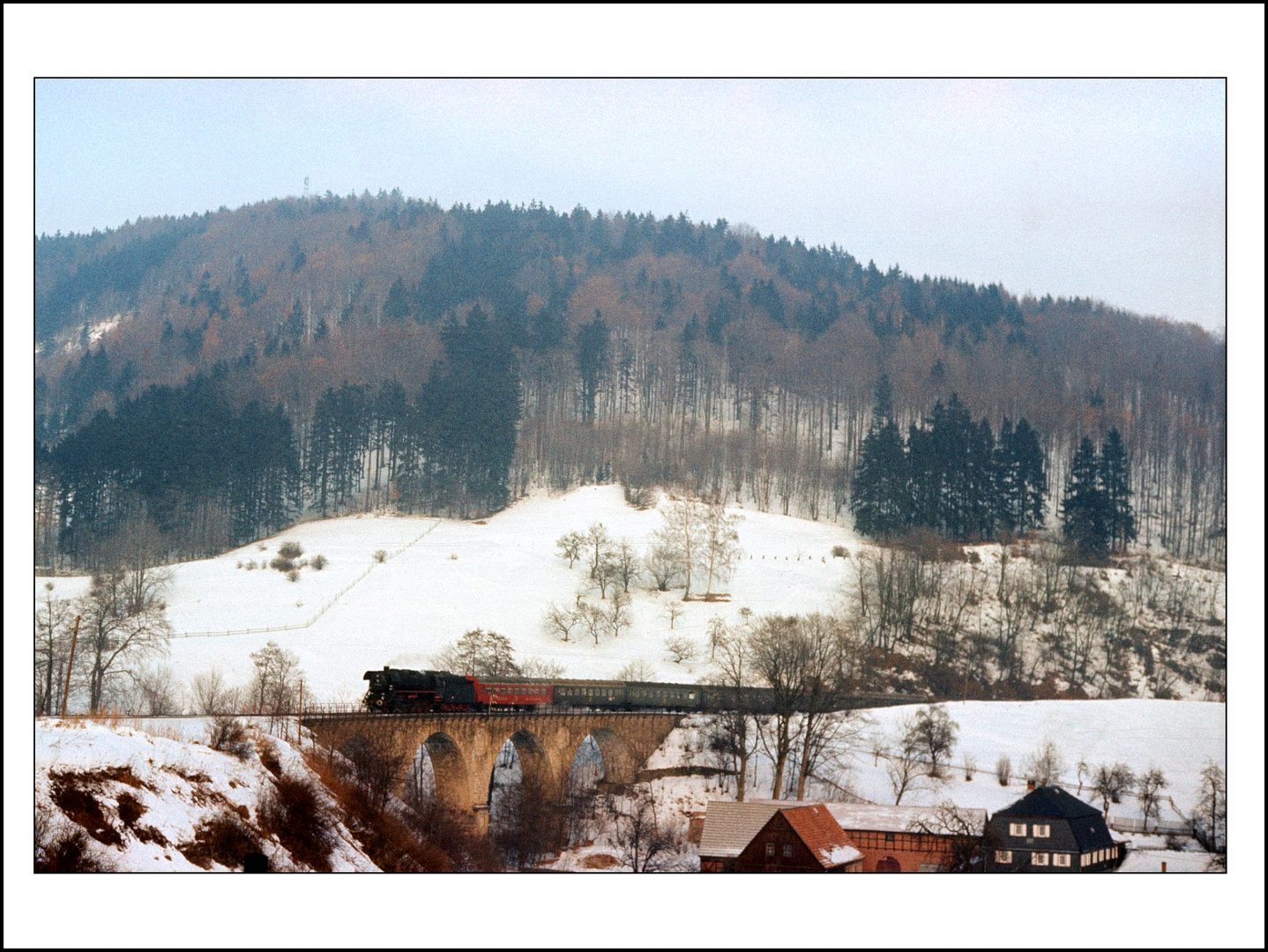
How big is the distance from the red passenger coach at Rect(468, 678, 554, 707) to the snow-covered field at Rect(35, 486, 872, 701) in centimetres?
965

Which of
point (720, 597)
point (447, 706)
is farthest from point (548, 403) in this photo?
point (447, 706)

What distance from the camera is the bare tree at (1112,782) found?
188ft

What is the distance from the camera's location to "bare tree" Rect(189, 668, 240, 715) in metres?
60.4

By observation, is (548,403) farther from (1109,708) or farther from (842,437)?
(1109,708)

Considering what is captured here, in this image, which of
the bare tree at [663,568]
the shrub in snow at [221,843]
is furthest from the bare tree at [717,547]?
the shrub in snow at [221,843]

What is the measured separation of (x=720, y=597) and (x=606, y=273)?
89922 millimetres

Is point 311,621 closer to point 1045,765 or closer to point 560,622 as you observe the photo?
point 560,622

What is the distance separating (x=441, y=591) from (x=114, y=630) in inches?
861

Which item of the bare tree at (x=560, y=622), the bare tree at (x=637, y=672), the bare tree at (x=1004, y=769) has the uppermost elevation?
the bare tree at (x=560, y=622)

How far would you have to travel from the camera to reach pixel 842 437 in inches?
5167

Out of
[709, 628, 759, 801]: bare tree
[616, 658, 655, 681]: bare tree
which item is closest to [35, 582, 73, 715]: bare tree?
[709, 628, 759, 801]: bare tree

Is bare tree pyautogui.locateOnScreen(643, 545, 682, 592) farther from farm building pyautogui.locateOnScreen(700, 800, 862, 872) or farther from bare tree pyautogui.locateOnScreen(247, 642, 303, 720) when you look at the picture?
farm building pyautogui.locateOnScreen(700, 800, 862, 872)

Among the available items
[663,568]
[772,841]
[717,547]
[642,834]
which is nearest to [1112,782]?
[772,841]

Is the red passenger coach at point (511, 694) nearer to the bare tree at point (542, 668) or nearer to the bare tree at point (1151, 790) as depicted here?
the bare tree at point (542, 668)
